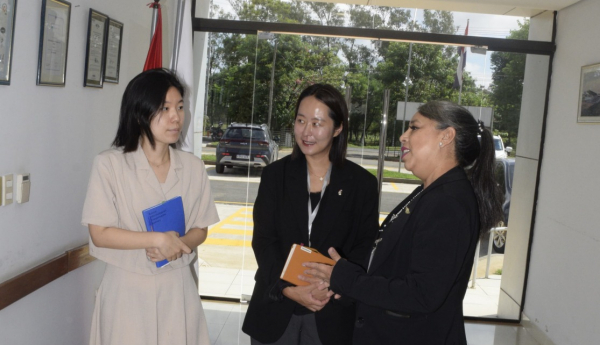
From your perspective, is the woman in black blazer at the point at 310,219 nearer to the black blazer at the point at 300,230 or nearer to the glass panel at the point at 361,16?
the black blazer at the point at 300,230

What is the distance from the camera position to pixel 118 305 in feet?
6.02

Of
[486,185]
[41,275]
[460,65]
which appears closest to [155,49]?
[41,275]

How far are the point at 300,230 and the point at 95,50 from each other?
1.62 m

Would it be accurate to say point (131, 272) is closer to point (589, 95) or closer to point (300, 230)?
point (300, 230)

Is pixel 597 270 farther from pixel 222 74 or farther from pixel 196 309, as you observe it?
pixel 222 74

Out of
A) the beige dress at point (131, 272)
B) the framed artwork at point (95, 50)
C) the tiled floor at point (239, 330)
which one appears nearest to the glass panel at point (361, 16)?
the framed artwork at point (95, 50)

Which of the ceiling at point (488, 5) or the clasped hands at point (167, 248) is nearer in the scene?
the clasped hands at point (167, 248)

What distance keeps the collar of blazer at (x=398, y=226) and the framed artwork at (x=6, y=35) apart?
1507 mm

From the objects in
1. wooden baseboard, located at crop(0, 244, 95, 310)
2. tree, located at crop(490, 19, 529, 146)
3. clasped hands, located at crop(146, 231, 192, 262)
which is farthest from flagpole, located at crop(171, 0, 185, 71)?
tree, located at crop(490, 19, 529, 146)

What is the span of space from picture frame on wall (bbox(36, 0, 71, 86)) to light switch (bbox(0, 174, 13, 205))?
0.44 m

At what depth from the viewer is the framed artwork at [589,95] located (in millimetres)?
3750

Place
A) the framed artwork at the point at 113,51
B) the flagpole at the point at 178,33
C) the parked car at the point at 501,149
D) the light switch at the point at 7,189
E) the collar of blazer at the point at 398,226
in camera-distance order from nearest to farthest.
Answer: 1. the collar of blazer at the point at 398,226
2. the light switch at the point at 7,189
3. the framed artwork at the point at 113,51
4. the flagpole at the point at 178,33
5. the parked car at the point at 501,149

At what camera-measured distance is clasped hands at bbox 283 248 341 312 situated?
1.76 meters

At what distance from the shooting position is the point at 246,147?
15.8ft
